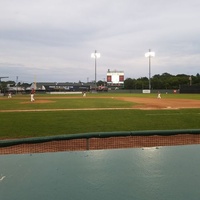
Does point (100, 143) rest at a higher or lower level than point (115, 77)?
lower

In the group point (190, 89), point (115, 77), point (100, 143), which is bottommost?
point (100, 143)

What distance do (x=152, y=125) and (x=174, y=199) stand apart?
933cm

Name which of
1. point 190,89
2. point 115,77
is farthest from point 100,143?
point 115,77

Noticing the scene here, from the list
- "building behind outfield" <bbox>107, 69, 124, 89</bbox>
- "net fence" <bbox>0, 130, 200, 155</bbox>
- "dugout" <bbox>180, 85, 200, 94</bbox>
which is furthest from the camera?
"building behind outfield" <bbox>107, 69, 124, 89</bbox>

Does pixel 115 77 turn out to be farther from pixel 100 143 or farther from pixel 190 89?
pixel 100 143

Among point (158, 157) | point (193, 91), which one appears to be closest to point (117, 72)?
point (193, 91)

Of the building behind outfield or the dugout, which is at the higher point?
the building behind outfield

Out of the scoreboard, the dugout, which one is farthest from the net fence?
the scoreboard

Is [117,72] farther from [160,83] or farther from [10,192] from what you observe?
[10,192]

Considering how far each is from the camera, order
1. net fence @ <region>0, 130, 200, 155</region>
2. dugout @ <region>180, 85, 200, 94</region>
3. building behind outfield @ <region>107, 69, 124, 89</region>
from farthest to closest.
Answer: building behind outfield @ <region>107, 69, 124, 89</region> → dugout @ <region>180, 85, 200, 94</region> → net fence @ <region>0, 130, 200, 155</region>

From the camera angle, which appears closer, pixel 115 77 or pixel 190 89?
pixel 190 89

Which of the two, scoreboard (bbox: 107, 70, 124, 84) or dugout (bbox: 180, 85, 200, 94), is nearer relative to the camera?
dugout (bbox: 180, 85, 200, 94)

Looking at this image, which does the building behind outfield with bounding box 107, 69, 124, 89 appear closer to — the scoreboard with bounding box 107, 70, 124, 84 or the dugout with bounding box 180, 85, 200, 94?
the scoreboard with bounding box 107, 70, 124, 84

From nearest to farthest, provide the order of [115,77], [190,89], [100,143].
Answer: [100,143] < [190,89] < [115,77]
